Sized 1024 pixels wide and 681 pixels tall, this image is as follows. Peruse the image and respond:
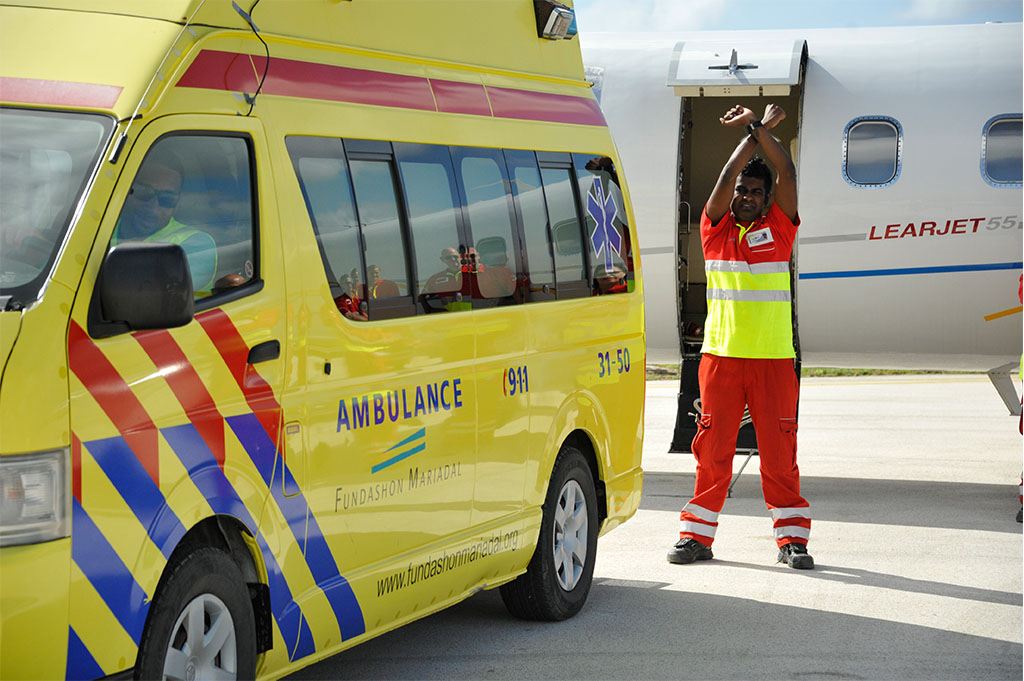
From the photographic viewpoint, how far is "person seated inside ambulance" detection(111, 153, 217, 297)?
431cm

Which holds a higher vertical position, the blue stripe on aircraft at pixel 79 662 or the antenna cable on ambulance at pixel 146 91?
the antenna cable on ambulance at pixel 146 91

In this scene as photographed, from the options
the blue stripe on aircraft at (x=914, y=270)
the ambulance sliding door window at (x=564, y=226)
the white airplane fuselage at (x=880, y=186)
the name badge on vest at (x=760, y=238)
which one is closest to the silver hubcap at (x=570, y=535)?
the ambulance sliding door window at (x=564, y=226)

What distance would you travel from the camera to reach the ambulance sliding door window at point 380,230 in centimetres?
550

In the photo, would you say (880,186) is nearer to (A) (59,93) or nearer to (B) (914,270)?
(B) (914,270)

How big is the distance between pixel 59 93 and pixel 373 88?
1600 millimetres

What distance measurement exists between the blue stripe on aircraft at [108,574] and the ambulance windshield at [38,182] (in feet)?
2.22

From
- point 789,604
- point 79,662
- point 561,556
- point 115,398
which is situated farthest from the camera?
point 789,604

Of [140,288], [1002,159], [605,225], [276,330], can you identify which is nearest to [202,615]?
[276,330]

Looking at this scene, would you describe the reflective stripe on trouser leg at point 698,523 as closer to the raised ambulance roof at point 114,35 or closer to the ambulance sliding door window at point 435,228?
the ambulance sliding door window at point 435,228

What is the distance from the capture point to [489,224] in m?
6.51

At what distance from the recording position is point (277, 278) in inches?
193

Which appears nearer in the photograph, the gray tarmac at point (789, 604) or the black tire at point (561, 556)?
the gray tarmac at point (789, 604)

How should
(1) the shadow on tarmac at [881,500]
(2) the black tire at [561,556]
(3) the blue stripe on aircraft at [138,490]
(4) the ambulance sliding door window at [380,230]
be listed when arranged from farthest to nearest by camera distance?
1. (1) the shadow on tarmac at [881,500]
2. (2) the black tire at [561,556]
3. (4) the ambulance sliding door window at [380,230]
4. (3) the blue stripe on aircraft at [138,490]

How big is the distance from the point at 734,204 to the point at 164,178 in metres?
5.04
